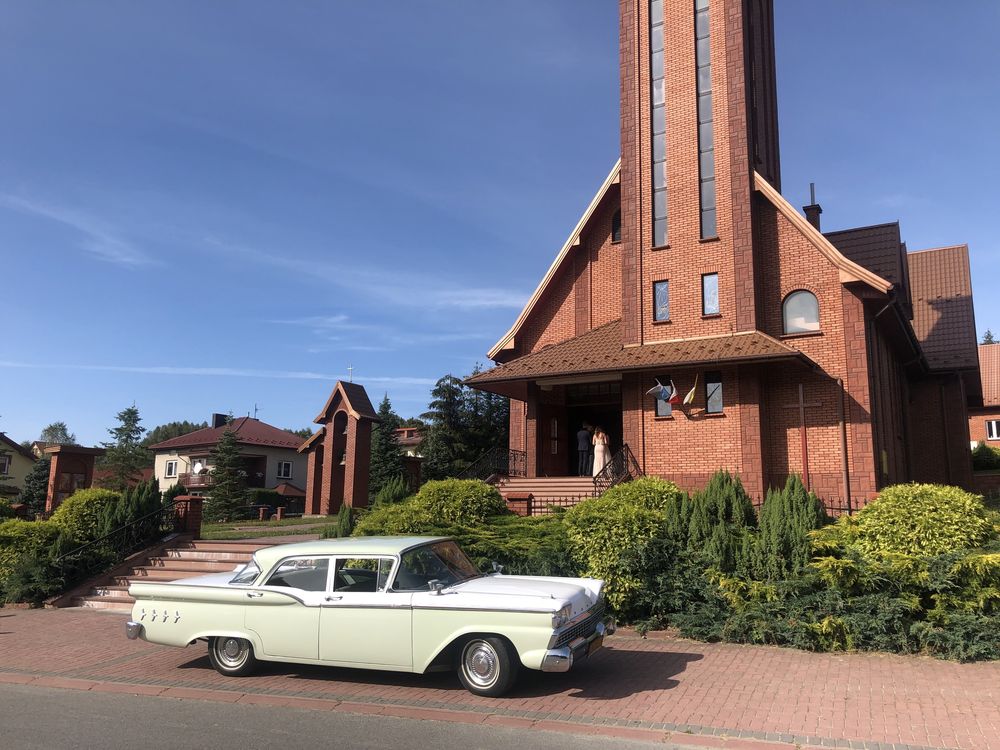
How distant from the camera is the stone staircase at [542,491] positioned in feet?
51.6

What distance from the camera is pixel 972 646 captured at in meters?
8.17

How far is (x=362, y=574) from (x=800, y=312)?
13487 millimetres

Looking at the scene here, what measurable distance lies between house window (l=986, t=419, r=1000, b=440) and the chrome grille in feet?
159

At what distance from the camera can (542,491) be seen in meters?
18.1

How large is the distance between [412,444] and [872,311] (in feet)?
131

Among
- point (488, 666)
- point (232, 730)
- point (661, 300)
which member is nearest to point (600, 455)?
point (661, 300)

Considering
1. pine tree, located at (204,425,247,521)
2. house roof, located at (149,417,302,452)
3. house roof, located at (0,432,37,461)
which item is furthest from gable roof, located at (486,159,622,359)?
house roof, located at (0,432,37,461)

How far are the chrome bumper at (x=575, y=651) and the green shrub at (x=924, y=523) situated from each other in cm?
431

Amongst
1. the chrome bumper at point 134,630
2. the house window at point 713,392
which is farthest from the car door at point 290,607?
the house window at point 713,392

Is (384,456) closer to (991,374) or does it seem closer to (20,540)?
(20,540)

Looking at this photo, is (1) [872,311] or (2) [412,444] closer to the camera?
(1) [872,311]

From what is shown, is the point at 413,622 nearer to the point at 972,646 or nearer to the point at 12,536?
the point at 972,646

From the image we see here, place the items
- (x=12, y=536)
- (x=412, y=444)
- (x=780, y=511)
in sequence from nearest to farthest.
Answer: (x=780, y=511) → (x=12, y=536) → (x=412, y=444)

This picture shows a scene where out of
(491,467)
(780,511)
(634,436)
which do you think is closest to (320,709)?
(780,511)
